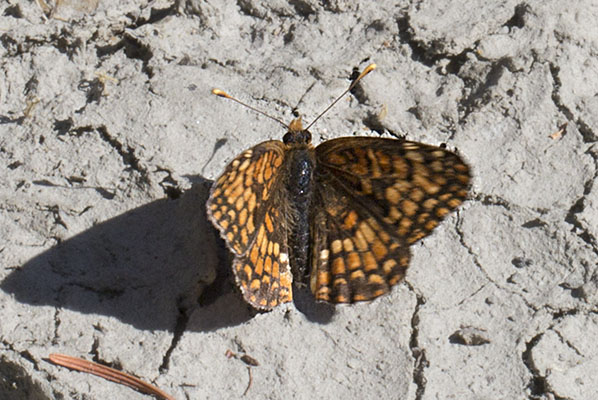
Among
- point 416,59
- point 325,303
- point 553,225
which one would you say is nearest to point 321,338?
point 325,303

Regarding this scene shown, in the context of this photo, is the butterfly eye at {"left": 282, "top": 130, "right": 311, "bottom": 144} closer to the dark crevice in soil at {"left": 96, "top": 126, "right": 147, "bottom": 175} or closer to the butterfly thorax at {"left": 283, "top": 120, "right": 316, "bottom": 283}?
the butterfly thorax at {"left": 283, "top": 120, "right": 316, "bottom": 283}

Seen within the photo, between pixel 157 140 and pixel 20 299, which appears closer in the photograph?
pixel 20 299

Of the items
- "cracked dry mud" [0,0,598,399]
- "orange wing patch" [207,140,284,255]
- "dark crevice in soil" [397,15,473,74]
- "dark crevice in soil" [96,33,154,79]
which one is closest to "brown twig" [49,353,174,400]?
"cracked dry mud" [0,0,598,399]

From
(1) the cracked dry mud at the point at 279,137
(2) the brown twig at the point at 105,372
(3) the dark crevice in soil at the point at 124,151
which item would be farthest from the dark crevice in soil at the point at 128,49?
(2) the brown twig at the point at 105,372

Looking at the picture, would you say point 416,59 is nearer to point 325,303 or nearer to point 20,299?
point 325,303

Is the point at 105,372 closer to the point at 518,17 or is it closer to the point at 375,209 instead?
the point at 375,209
